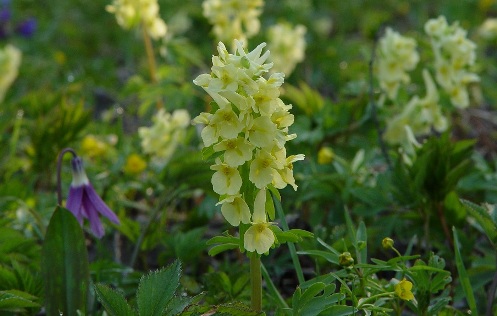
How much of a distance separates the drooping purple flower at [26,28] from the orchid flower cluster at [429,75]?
3.28 m

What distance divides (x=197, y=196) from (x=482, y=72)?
87.7 inches

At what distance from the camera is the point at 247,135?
4.78 ft

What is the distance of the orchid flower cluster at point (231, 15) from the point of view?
3385 millimetres

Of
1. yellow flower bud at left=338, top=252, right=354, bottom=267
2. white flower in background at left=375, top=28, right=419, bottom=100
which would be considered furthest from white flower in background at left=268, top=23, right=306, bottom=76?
yellow flower bud at left=338, top=252, right=354, bottom=267

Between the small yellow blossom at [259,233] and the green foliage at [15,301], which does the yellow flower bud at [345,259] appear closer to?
the small yellow blossom at [259,233]

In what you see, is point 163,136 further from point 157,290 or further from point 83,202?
point 157,290

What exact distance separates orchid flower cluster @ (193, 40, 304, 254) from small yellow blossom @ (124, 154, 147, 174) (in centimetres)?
145

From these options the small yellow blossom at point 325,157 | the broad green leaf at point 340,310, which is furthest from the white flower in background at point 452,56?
the broad green leaf at point 340,310

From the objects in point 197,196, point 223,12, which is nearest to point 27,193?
point 197,196

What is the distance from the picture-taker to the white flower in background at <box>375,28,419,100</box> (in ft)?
9.64

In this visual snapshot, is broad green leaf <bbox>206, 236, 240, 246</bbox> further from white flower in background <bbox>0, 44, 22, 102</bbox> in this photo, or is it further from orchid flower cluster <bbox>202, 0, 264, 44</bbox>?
white flower in background <bbox>0, 44, 22, 102</bbox>

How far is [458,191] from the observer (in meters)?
2.51

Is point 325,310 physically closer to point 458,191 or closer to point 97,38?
point 458,191

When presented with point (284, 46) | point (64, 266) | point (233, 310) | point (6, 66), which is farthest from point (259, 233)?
point (6, 66)
